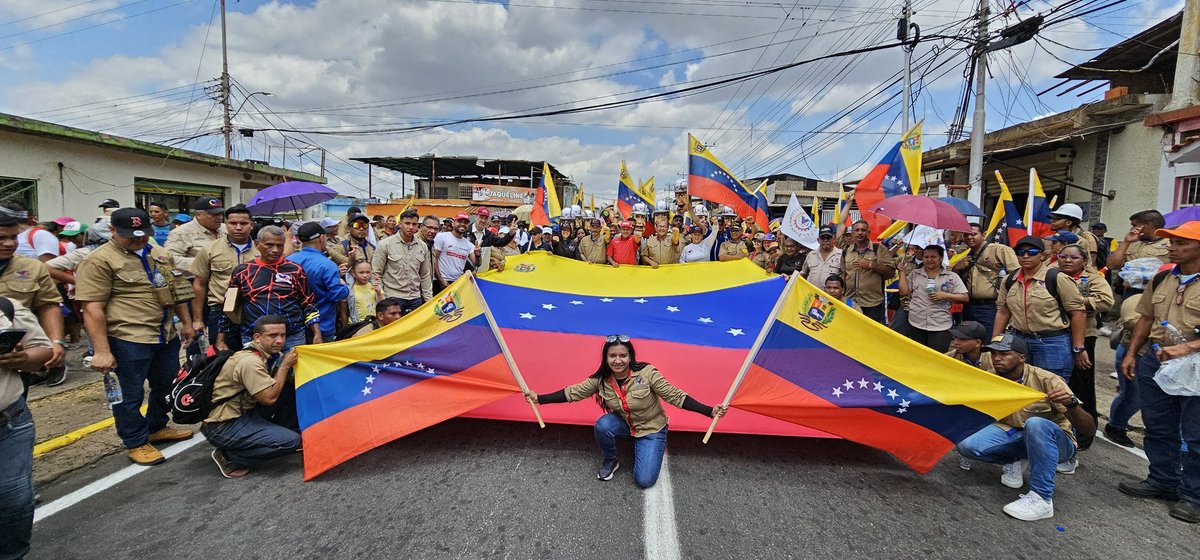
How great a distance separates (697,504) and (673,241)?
17.6 ft

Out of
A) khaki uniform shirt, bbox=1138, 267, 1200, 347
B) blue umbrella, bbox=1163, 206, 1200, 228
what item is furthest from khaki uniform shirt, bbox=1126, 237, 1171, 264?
khaki uniform shirt, bbox=1138, 267, 1200, 347

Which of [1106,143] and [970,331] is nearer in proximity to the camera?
[970,331]

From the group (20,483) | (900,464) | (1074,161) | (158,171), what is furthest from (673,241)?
(158,171)

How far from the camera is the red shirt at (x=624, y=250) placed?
26.1ft

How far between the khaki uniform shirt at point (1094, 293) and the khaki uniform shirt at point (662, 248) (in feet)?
15.5

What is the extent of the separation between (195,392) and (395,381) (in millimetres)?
1218

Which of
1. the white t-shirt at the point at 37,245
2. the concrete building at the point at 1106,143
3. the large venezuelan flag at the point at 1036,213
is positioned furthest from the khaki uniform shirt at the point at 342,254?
the concrete building at the point at 1106,143

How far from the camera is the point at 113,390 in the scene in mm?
3582

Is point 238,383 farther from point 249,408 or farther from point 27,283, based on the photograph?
point 27,283

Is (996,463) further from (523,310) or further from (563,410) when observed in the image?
(523,310)

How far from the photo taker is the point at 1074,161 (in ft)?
38.4

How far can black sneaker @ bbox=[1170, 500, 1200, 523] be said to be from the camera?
3.15 meters

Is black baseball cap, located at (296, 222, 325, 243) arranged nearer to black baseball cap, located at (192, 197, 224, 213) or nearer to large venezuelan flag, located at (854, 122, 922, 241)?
black baseball cap, located at (192, 197, 224, 213)

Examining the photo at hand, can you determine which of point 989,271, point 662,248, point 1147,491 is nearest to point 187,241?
point 662,248
